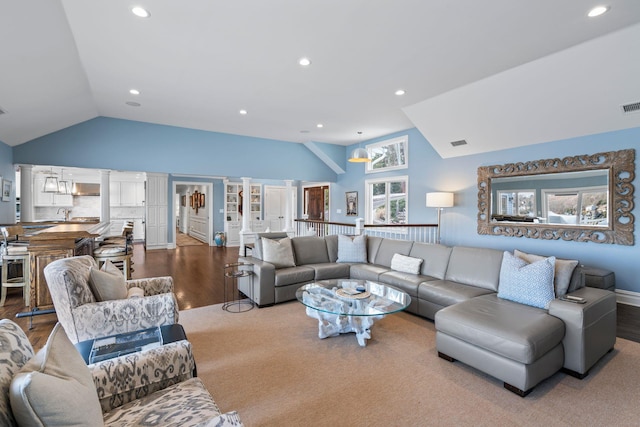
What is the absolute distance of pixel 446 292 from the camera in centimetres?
344

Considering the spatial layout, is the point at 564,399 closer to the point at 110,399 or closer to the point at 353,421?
the point at 353,421

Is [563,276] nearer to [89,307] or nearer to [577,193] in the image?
[577,193]

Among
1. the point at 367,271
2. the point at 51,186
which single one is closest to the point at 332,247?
the point at 367,271

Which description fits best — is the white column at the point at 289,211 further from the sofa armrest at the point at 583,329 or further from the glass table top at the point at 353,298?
the sofa armrest at the point at 583,329

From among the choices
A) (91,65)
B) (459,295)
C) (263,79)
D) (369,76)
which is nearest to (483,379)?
(459,295)

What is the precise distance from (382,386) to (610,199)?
4.30 metres

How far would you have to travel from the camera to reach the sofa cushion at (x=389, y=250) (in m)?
4.66

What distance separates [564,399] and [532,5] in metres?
3.10

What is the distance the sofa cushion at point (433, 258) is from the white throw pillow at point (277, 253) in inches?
73.7

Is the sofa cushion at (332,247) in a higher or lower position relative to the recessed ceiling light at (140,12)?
lower

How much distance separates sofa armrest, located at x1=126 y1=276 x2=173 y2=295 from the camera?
2904 millimetres

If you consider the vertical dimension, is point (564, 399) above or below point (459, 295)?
below

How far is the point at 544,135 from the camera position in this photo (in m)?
4.69

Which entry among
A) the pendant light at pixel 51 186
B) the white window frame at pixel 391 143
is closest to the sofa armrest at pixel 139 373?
the white window frame at pixel 391 143
